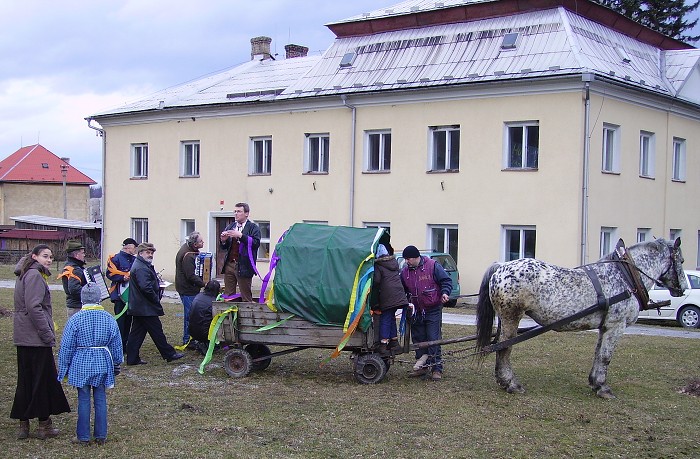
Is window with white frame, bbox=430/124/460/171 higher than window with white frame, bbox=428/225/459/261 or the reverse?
higher

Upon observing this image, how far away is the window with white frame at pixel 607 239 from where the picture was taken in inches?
875

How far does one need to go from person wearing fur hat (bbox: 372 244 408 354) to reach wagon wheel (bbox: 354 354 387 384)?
16 centimetres

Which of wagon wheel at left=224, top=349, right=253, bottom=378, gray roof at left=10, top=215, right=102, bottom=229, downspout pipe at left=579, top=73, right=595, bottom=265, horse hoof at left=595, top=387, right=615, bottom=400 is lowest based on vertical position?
horse hoof at left=595, top=387, right=615, bottom=400

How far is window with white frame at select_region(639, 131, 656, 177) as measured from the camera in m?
24.0

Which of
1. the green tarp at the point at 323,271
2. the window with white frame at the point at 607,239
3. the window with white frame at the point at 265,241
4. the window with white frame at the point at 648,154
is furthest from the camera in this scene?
the window with white frame at the point at 265,241

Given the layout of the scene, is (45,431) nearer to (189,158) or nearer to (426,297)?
(426,297)

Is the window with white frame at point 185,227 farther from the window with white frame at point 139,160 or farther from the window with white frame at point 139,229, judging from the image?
the window with white frame at point 139,160

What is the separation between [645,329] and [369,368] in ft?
31.9

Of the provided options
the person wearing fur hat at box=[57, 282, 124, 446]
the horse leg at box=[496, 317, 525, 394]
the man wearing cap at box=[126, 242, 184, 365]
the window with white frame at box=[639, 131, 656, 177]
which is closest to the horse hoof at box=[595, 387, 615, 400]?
the horse leg at box=[496, 317, 525, 394]

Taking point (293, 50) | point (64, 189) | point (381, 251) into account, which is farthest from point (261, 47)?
point (64, 189)

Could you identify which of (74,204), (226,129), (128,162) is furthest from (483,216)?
(74,204)

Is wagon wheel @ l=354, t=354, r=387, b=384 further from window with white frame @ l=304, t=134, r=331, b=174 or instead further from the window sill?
window with white frame @ l=304, t=134, r=331, b=174

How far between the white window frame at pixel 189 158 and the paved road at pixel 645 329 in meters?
12.3

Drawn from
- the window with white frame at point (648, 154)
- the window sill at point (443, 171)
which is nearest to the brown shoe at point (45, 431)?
the window sill at point (443, 171)
